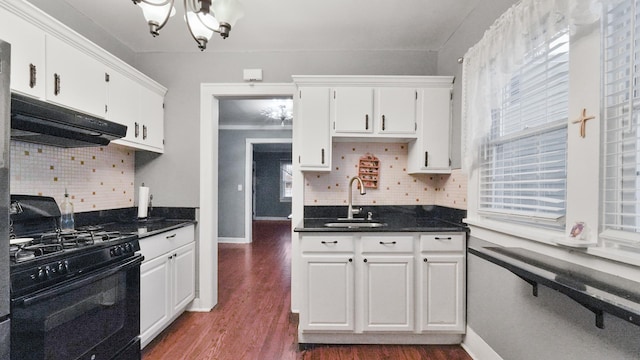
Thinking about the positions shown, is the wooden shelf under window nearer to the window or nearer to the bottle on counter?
the bottle on counter

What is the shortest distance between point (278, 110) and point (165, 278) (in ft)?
11.2

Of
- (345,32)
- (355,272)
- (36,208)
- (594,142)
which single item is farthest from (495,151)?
(36,208)

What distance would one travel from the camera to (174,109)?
2.82 metres

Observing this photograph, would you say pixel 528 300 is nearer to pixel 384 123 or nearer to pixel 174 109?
pixel 384 123

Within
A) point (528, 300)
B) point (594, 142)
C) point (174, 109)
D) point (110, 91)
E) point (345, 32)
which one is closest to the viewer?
point (594, 142)

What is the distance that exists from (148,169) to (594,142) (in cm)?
325

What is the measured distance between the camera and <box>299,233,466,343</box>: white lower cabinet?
215cm

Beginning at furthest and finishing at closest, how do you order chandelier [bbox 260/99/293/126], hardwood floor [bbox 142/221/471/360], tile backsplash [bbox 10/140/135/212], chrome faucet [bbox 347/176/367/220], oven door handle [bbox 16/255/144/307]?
chandelier [bbox 260/99/293/126] < chrome faucet [bbox 347/176/367/220] < hardwood floor [bbox 142/221/471/360] < tile backsplash [bbox 10/140/135/212] < oven door handle [bbox 16/255/144/307]

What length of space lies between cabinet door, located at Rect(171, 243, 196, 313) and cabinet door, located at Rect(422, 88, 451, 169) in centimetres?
230

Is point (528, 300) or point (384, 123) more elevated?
point (384, 123)

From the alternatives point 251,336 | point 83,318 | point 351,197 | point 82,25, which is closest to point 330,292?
point 251,336

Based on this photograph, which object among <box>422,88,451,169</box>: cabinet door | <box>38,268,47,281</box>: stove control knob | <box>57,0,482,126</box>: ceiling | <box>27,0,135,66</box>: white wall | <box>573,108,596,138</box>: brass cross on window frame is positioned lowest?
<box>38,268,47,281</box>: stove control knob

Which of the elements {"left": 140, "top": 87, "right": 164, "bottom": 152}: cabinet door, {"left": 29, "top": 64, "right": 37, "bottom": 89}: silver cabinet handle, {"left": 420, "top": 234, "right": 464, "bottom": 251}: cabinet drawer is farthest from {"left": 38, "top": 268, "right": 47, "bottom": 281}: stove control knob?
{"left": 420, "top": 234, "right": 464, "bottom": 251}: cabinet drawer

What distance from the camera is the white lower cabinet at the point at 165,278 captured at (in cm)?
202
